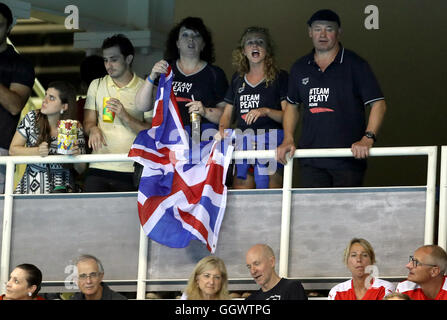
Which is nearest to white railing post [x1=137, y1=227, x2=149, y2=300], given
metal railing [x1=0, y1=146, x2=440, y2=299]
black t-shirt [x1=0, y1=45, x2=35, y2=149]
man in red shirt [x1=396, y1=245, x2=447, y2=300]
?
metal railing [x1=0, y1=146, x2=440, y2=299]

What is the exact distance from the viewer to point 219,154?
8.41m

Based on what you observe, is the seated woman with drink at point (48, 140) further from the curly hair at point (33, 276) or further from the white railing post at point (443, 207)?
the white railing post at point (443, 207)

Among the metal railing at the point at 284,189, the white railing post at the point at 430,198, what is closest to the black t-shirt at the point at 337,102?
the metal railing at the point at 284,189

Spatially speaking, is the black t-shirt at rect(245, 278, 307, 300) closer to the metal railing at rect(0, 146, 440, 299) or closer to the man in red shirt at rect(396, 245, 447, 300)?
the metal railing at rect(0, 146, 440, 299)

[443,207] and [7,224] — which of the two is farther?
[7,224]

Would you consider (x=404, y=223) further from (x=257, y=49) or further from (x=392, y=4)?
(x=392, y=4)

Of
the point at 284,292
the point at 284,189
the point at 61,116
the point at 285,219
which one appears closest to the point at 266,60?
the point at 284,189

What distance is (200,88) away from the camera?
885 centimetres

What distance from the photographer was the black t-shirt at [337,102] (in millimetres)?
8277

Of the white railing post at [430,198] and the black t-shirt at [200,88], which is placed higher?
the black t-shirt at [200,88]

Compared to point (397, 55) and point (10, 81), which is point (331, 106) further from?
point (397, 55)

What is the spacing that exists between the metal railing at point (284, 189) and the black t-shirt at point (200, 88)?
0.70 metres

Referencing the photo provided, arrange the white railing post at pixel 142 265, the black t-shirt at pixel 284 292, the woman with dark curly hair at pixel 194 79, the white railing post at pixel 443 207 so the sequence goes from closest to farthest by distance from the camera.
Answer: the black t-shirt at pixel 284 292
the white railing post at pixel 443 207
the white railing post at pixel 142 265
the woman with dark curly hair at pixel 194 79

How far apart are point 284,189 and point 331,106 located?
77cm
